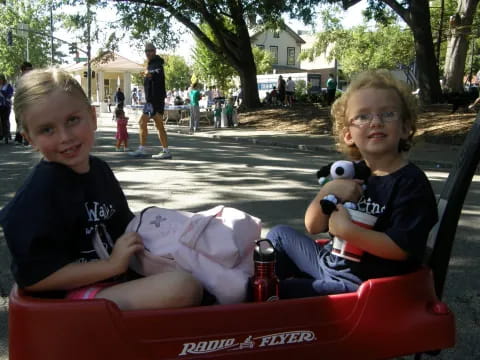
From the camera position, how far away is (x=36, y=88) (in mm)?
1745

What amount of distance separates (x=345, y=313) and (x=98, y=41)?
76.2 ft

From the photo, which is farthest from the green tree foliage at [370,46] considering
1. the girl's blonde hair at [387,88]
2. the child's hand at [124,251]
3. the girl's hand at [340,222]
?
the child's hand at [124,251]

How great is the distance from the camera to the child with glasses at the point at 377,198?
5.92ft

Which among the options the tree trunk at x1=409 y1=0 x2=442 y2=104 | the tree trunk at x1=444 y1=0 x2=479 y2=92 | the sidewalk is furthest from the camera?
the tree trunk at x1=444 y1=0 x2=479 y2=92

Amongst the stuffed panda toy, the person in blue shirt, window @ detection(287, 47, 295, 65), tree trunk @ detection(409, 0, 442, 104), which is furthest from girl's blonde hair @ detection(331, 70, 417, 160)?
window @ detection(287, 47, 295, 65)

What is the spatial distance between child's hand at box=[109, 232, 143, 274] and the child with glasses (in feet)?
1.92

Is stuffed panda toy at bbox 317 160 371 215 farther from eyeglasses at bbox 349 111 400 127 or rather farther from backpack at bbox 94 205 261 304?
backpack at bbox 94 205 261 304

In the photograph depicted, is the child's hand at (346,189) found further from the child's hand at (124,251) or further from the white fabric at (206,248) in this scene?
the child's hand at (124,251)

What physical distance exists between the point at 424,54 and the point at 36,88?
1685cm

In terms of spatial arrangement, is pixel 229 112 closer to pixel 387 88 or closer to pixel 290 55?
pixel 387 88

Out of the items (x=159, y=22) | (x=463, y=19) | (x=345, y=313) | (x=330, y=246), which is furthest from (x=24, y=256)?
(x=159, y=22)

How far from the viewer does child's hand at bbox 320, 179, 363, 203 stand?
1.95m

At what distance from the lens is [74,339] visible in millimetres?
1486

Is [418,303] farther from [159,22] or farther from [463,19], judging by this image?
[159,22]
